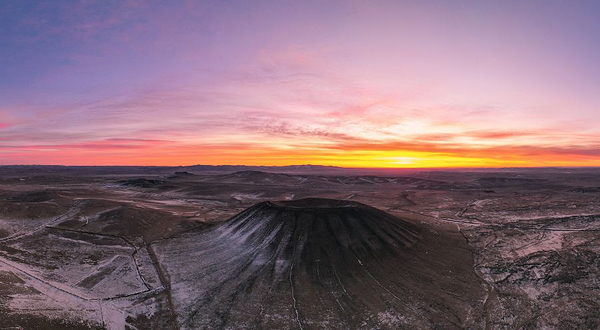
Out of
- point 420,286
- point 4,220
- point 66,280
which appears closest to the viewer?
point 420,286

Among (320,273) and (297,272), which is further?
(297,272)

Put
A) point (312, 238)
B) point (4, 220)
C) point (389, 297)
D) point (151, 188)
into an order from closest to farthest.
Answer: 1. point (389, 297)
2. point (312, 238)
3. point (4, 220)
4. point (151, 188)

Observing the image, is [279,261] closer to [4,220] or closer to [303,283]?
[303,283]

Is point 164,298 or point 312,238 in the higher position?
point 312,238

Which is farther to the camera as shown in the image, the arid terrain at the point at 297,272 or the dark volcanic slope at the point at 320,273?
the dark volcanic slope at the point at 320,273

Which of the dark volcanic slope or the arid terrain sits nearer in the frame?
the arid terrain

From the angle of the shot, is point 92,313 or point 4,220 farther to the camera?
point 4,220

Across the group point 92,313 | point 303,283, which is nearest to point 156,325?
point 92,313
